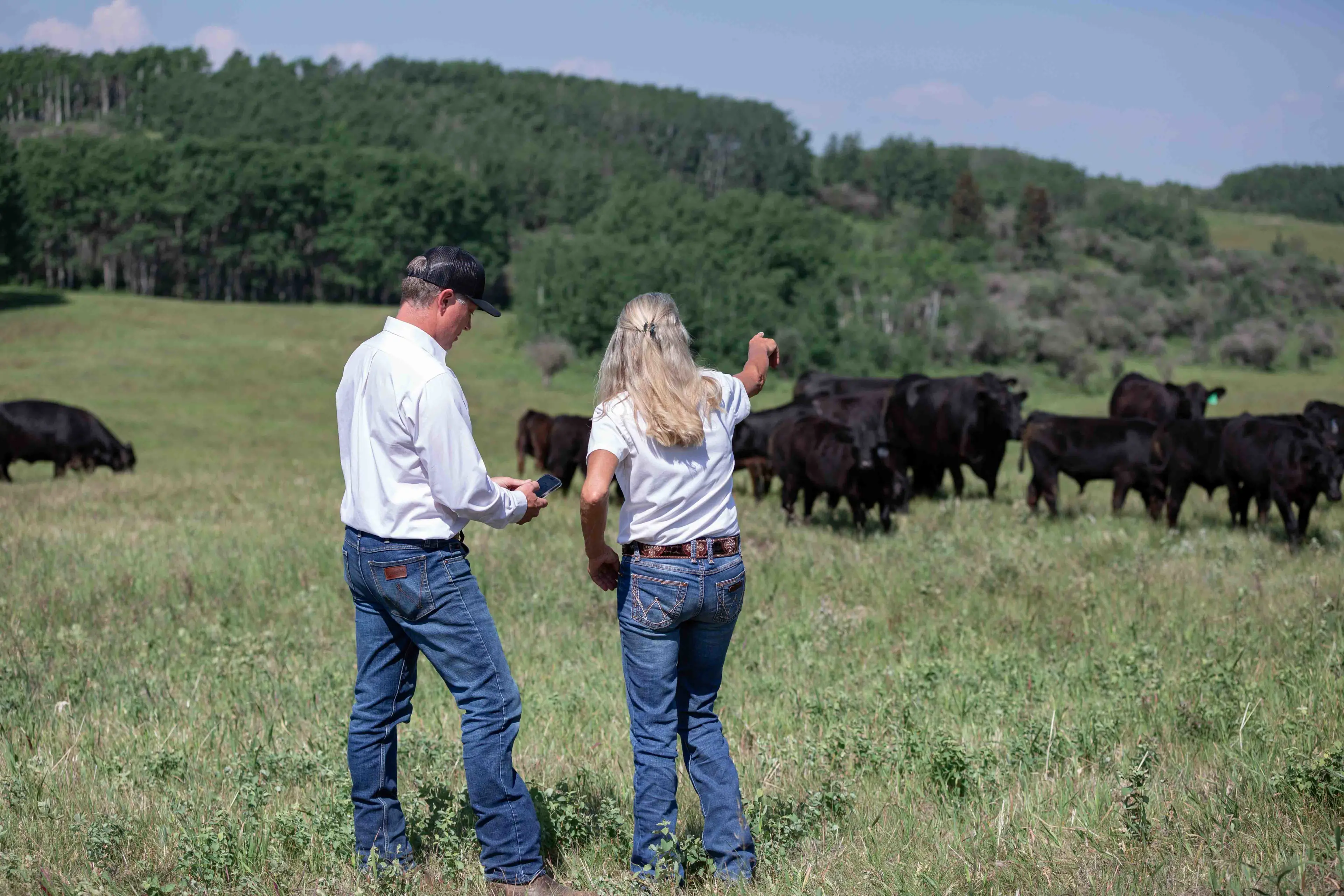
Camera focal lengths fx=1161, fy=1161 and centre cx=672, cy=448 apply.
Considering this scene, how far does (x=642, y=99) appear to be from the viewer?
194625 mm

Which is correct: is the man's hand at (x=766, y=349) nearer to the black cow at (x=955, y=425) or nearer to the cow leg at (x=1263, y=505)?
the cow leg at (x=1263, y=505)

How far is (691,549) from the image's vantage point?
4266mm

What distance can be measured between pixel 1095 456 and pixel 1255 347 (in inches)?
2141

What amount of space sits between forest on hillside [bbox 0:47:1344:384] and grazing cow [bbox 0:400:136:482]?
42035 mm

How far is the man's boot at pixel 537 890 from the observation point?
4242 millimetres

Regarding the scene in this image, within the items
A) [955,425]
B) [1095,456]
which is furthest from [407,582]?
[955,425]

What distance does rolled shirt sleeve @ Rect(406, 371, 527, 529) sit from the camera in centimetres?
411

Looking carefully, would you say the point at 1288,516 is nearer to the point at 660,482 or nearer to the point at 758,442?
the point at 758,442

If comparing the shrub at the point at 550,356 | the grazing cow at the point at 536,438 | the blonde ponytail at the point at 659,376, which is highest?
the blonde ponytail at the point at 659,376

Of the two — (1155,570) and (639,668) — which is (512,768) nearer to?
(639,668)

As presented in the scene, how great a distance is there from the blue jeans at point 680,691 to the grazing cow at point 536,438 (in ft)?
49.2

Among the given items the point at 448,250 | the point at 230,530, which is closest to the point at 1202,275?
the point at 230,530

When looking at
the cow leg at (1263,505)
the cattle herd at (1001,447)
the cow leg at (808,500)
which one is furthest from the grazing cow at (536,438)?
the cow leg at (1263,505)

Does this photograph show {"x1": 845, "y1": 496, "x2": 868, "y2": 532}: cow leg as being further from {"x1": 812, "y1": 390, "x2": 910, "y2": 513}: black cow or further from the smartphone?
the smartphone
